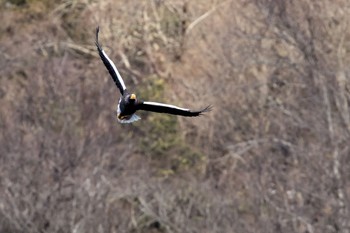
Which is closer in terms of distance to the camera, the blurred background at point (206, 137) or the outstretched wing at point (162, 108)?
the outstretched wing at point (162, 108)

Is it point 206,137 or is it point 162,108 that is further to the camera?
point 206,137

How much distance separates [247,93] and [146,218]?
107 inches

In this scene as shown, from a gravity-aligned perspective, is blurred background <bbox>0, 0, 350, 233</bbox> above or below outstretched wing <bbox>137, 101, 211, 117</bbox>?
below

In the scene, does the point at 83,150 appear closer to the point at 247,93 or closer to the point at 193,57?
the point at 247,93

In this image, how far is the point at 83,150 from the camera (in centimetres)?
1927

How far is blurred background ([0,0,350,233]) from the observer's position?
58.5ft

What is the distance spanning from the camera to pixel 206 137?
22.4 m

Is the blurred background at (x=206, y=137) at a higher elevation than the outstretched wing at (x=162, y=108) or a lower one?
lower

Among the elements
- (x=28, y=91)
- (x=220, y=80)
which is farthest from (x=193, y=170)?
(x=28, y=91)

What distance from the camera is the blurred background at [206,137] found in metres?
17.8

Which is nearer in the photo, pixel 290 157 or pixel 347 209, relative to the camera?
pixel 347 209

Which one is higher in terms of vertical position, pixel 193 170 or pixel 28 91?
pixel 28 91

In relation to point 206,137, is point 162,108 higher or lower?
higher

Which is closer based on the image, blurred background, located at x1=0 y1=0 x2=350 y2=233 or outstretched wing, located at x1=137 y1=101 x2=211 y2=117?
outstretched wing, located at x1=137 y1=101 x2=211 y2=117
